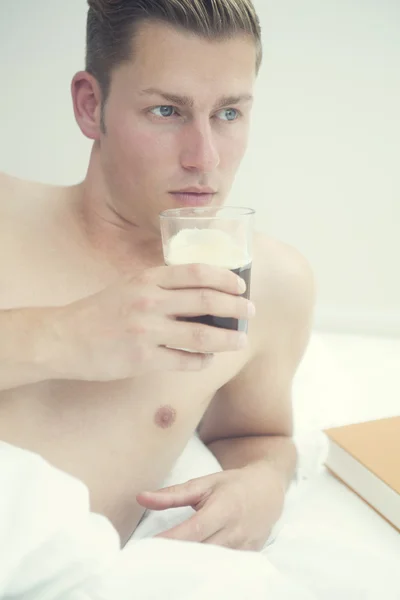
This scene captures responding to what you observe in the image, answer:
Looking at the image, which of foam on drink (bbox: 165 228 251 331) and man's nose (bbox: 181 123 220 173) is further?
man's nose (bbox: 181 123 220 173)

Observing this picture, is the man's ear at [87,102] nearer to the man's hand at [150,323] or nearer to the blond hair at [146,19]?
the blond hair at [146,19]

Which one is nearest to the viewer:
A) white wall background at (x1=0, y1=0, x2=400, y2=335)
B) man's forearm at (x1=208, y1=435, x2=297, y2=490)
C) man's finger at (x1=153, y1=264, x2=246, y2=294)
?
man's finger at (x1=153, y1=264, x2=246, y2=294)

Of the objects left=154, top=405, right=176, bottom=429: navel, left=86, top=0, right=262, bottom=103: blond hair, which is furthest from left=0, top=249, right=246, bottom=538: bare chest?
left=86, top=0, right=262, bottom=103: blond hair

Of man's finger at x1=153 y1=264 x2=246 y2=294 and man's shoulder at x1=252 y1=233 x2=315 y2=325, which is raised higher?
man's finger at x1=153 y1=264 x2=246 y2=294

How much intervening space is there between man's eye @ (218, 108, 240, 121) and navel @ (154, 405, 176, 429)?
49 cm

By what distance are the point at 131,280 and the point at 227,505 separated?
412mm

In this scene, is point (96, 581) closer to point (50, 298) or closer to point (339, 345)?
point (50, 298)

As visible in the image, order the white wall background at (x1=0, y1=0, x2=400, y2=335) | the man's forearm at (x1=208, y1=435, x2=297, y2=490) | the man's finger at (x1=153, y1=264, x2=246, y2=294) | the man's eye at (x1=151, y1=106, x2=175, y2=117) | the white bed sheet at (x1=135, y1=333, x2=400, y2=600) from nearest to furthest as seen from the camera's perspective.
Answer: the man's finger at (x1=153, y1=264, x2=246, y2=294) < the white bed sheet at (x1=135, y1=333, x2=400, y2=600) < the man's eye at (x1=151, y1=106, x2=175, y2=117) < the man's forearm at (x1=208, y1=435, x2=297, y2=490) < the white wall background at (x1=0, y1=0, x2=400, y2=335)

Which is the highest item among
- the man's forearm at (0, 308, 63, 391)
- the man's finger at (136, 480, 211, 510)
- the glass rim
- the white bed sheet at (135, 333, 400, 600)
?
the glass rim

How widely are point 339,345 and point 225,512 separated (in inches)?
40.7

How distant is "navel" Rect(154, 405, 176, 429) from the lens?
3.26ft

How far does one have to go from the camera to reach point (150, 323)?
2.35ft

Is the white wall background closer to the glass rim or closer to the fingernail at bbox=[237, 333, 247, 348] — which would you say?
the glass rim

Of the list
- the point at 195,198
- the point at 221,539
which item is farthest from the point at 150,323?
the point at 221,539
